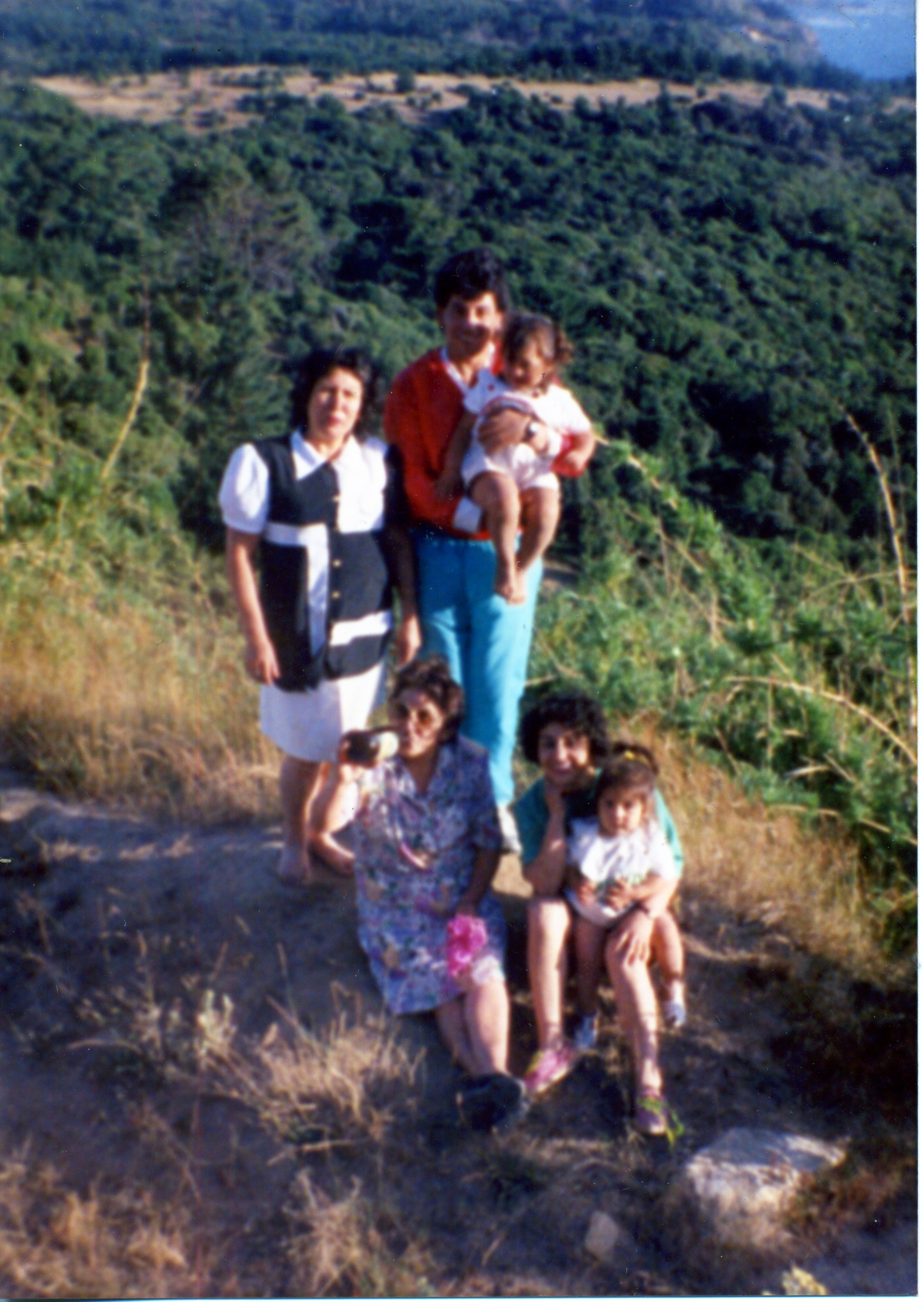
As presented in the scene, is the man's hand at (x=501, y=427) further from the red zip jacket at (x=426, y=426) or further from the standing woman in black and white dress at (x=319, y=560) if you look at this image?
the standing woman in black and white dress at (x=319, y=560)

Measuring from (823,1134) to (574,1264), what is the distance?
0.70 meters

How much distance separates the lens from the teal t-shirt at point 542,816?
108 inches

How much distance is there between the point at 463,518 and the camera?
289 centimetres

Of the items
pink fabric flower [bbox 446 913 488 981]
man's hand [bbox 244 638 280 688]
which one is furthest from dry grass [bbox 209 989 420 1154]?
man's hand [bbox 244 638 280 688]

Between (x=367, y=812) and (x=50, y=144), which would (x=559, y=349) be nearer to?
(x=367, y=812)

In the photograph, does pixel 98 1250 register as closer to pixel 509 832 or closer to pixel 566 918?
pixel 566 918

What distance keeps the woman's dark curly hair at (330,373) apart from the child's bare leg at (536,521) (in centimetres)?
46

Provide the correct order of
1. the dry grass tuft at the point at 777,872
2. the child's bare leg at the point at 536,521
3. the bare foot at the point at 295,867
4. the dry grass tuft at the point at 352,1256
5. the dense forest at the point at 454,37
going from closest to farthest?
the dry grass tuft at the point at 352,1256 < the child's bare leg at the point at 536,521 < the dry grass tuft at the point at 777,872 < the bare foot at the point at 295,867 < the dense forest at the point at 454,37

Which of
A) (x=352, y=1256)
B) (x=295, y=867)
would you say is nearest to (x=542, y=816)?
(x=295, y=867)

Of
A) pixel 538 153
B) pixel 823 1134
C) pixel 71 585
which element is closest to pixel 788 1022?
pixel 823 1134

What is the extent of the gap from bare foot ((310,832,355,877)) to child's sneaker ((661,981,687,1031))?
976 mm

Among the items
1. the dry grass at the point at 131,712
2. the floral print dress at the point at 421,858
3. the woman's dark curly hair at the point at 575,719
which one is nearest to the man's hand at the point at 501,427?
the woman's dark curly hair at the point at 575,719

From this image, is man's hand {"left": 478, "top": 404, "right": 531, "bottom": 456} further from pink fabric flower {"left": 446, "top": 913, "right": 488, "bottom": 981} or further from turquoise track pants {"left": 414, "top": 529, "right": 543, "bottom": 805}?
pink fabric flower {"left": 446, "top": 913, "right": 488, "bottom": 981}

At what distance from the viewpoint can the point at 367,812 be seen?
279 cm
